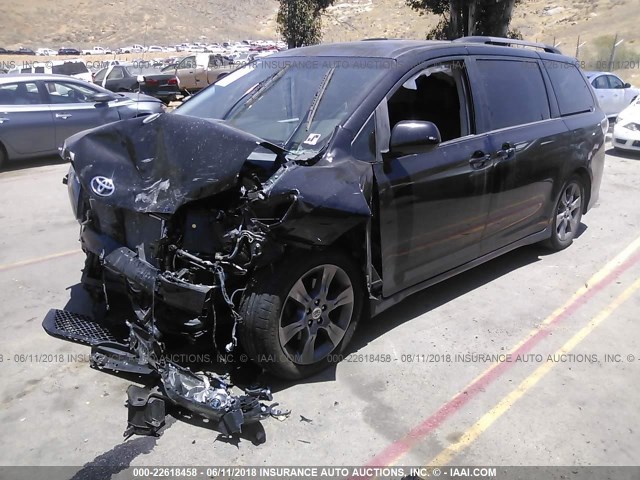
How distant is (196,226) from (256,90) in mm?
1468

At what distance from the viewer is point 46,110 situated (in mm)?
10320

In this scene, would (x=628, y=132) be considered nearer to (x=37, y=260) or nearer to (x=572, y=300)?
(x=572, y=300)

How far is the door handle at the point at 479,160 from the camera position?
4.19m

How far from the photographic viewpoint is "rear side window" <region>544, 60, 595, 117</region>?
539 centimetres

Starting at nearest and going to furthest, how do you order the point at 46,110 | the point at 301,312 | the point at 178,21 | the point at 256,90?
the point at 301,312 < the point at 256,90 < the point at 46,110 < the point at 178,21

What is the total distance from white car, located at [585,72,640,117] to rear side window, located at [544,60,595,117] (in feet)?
32.0

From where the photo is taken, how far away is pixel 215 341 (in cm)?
332

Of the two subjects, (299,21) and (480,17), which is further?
(299,21)

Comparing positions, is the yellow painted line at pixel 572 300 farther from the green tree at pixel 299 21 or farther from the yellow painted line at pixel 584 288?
the green tree at pixel 299 21

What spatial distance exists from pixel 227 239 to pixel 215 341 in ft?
2.09

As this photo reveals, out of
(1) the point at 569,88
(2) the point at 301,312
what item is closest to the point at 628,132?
(1) the point at 569,88

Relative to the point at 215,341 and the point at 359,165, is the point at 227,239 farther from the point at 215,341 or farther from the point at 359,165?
the point at 359,165

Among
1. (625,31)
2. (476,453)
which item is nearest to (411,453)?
(476,453)

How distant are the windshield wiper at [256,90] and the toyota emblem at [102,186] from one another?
41.9 inches
